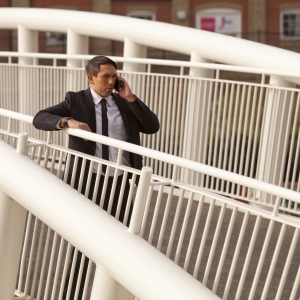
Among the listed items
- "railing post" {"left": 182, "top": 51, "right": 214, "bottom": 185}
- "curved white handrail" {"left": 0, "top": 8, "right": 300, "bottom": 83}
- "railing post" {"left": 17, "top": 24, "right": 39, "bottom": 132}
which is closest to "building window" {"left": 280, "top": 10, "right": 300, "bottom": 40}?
"railing post" {"left": 17, "top": 24, "right": 39, "bottom": 132}

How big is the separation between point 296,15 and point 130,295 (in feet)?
132

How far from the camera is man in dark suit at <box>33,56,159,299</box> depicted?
568 centimetres

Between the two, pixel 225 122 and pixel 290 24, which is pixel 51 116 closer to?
pixel 225 122

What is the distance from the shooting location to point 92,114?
5.86m

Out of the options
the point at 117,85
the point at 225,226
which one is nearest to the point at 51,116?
the point at 117,85

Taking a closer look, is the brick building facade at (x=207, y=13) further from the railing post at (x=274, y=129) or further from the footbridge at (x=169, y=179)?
the railing post at (x=274, y=129)

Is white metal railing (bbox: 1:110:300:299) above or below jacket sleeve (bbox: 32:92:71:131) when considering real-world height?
below

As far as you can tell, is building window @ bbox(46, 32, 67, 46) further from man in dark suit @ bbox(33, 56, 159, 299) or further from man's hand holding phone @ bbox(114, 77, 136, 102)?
man's hand holding phone @ bbox(114, 77, 136, 102)

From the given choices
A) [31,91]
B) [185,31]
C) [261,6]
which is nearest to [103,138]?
[185,31]

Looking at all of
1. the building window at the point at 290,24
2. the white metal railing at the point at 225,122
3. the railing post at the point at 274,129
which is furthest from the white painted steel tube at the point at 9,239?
the building window at the point at 290,24

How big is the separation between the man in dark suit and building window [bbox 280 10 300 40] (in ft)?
125

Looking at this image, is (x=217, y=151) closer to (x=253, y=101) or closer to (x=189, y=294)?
(x=253, y=101)

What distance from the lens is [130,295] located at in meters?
4.91

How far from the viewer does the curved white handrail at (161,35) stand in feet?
29.5
